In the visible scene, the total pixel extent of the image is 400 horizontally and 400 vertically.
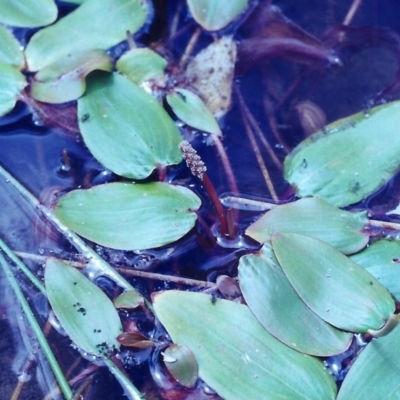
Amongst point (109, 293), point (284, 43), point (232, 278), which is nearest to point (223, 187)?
point (232, 278)

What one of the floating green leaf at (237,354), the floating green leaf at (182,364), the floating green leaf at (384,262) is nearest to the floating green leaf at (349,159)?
the floating green leaf at (384,262)

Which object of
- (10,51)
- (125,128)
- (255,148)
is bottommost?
(255,148)

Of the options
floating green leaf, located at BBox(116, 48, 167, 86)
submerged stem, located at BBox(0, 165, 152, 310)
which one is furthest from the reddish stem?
floating green leaf, located at BBox(116, 48, 167, 86)

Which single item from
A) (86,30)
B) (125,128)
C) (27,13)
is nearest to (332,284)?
(125,128)

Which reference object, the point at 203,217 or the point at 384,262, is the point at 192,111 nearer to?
the point at 203,217

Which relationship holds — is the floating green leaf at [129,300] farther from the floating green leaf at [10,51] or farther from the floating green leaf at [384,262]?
the floating green leaf at [10,51]

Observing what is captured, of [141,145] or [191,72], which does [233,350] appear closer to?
[141,145]
